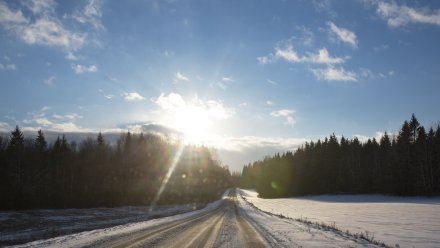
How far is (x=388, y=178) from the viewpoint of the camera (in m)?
79.4

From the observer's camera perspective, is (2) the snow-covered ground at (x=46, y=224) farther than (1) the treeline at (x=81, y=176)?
No

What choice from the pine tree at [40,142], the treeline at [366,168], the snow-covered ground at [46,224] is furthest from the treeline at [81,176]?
the treeline at [366,168]

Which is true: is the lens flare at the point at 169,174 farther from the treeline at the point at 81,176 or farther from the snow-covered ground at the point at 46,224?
the snow-covered ground at the point at 46,224

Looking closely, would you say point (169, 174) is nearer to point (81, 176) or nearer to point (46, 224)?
point (81, 176)

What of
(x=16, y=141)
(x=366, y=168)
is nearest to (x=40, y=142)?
(x=16, y=141)

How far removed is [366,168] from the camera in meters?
93.6

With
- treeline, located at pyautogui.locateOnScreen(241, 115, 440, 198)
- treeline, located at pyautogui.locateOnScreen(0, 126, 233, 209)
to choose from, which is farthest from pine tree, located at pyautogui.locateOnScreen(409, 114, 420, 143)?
treeline, located at pyautogui.locateOnScreen(0, 126, 233, 209)

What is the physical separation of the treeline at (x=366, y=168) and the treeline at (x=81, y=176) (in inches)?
1138

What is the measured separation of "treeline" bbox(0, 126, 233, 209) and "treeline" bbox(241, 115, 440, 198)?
94.8 feet

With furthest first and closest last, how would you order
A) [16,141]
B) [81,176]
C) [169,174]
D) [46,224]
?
1. [169,174]
2. [81,176]
3. [16,141]
4. [46,224]

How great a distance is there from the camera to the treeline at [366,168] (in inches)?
2923

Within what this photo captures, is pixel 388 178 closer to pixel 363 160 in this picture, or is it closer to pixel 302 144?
pixel 363 160

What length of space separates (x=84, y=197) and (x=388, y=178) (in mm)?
63413

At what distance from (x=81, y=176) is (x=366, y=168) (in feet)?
240
